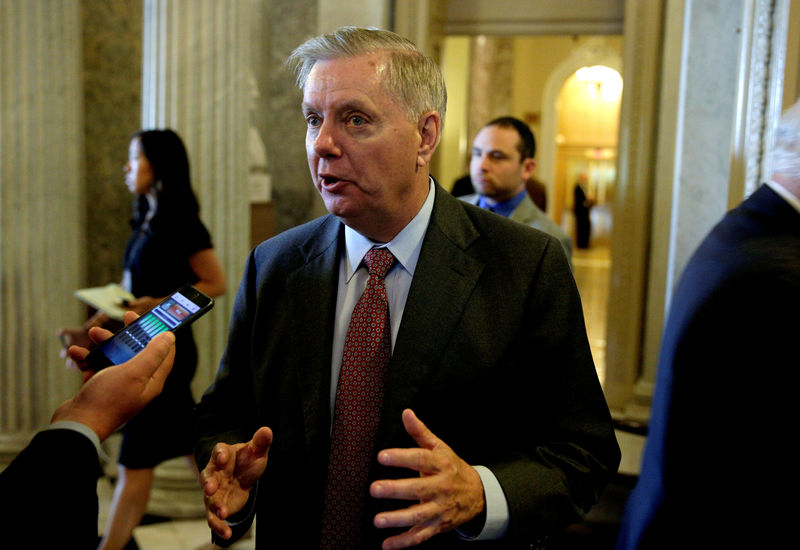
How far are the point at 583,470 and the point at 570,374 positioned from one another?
0.56 ft

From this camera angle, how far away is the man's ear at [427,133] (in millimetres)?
1519

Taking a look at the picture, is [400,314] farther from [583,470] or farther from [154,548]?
[154,548]

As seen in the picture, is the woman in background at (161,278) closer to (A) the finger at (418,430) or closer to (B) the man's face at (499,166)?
(B) the man's face at (499,166)

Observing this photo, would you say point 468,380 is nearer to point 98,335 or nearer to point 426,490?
point 426,490

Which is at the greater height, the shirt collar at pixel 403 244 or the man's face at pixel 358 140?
Answer: the man's face at pixel 358 140

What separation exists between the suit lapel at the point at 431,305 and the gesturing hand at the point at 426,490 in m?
0.17

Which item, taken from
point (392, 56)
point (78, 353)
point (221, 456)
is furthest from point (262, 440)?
point (392, 56)

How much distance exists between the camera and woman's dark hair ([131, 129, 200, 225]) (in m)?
3.28

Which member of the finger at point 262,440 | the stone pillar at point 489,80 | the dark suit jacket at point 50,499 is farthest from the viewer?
the stone pillar at point 489,80

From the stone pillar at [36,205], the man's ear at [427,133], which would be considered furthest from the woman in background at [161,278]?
the man's ear at [427,133]

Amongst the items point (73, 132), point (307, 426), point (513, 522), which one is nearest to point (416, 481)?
point (513, 522)

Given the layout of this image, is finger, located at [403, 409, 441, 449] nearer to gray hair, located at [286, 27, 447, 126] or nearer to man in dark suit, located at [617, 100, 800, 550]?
man in dark suit, located at [617, 100, 800, 550]

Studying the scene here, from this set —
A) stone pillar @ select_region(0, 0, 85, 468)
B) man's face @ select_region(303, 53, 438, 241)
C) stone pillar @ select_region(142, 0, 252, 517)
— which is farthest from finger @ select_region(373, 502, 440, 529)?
stone pillar @ select_region(0, 0, 85, 468)

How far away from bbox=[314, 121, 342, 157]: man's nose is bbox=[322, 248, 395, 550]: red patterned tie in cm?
29
